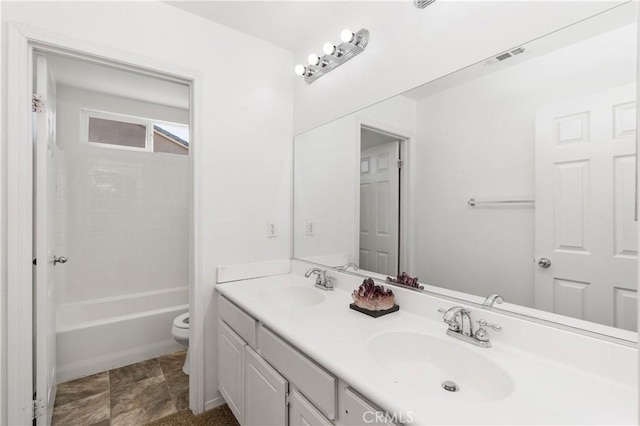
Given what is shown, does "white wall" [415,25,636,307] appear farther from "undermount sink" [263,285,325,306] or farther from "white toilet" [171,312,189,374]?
"white toilet" [171,312,189,374]

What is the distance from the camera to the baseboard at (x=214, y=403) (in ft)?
5.92

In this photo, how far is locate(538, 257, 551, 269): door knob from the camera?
0.99 m

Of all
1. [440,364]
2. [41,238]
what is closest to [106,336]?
[41,238]

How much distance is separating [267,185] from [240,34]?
996 mm

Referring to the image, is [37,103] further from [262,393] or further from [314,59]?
[262,393]

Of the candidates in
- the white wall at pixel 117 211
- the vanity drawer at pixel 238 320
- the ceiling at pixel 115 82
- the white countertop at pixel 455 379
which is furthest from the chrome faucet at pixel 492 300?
the white wall at pixel 117 211

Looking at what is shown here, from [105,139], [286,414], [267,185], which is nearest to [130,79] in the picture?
[105,139]

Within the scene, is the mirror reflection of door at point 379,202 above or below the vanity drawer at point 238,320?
above

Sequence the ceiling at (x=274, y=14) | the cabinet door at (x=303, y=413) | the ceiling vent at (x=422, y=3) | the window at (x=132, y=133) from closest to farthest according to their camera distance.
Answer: the cabinet door at (x=303, y=413) → the ceiling vent at (x=422, y=3) → the ceiling at (x=274, y=14) → the window at (x=132, y=133)

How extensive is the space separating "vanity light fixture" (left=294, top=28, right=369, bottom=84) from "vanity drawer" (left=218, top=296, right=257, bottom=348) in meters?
1.43

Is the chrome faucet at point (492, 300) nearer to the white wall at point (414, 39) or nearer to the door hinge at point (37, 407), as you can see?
the white wall at point (414, 39)

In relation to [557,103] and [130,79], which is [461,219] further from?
[130,79]

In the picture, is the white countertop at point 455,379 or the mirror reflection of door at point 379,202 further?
the mirror reflection of door at point 379,202

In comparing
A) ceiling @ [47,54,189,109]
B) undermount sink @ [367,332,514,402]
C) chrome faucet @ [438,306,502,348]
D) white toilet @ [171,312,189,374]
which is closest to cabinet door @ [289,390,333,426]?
undermount sink @ [367,332,514,402]
